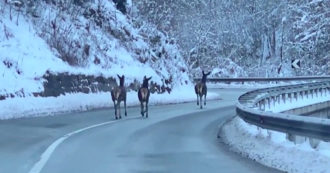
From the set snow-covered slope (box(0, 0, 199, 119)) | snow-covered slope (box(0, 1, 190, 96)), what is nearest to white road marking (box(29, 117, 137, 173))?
snow-covered slope (box(0, 0, 199, 119))

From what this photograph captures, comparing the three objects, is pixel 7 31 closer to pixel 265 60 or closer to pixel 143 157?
pixel 143 157

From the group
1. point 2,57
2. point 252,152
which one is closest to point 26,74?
point 2,57

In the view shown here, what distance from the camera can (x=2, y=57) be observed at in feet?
75.7

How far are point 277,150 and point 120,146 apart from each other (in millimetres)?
3742

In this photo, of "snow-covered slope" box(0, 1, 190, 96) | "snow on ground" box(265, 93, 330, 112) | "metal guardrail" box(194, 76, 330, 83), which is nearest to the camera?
"snow-covered slope" box(0, 1, 190, 96)

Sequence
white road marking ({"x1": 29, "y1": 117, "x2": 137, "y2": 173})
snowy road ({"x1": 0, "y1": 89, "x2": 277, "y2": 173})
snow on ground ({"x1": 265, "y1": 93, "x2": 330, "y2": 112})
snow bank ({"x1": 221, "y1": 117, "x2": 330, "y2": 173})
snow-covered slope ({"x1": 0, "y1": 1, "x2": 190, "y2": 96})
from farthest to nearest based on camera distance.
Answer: snow on ground ({"x1": 265, "y1": 93, "x2": 330, "y2": 112}), snow-covered slope ({"x1": 0, "y1": 1, "x2": 190, "y2": 96}), snowy road ({"x1": 0, "y1": 89, "x2": 277, "y2": 173}), white road marking ({"x1": 29, "y1": 117, "x2": 137, "y2": 173}), snow bank ({"x1": 221, "y1": 117, "x2": 330, "y2": 173})

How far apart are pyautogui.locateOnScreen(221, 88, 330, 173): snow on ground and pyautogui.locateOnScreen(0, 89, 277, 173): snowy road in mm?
317

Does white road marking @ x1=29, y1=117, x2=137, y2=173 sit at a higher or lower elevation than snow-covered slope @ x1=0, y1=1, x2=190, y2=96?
lower

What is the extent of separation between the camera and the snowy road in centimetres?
1030

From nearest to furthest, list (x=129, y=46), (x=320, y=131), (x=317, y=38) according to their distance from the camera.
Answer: (x=320, y=131), (x=129, y=46), (x=317, y=38)

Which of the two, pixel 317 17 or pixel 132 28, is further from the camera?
pixel 317 17

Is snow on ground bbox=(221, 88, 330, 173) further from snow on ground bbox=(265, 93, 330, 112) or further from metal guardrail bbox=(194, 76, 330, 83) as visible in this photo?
metal guardrail bbox=(194, 76, 330, 83)

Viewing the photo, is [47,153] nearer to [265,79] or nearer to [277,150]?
[277,150]

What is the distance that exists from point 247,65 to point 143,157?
200 feet
